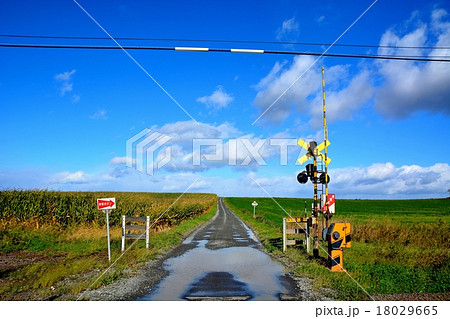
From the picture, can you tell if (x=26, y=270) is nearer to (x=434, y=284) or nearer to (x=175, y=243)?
(x=175, y=243)

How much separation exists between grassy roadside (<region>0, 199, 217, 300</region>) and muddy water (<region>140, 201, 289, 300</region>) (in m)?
1.56

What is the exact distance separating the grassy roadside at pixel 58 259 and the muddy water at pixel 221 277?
1.56 m

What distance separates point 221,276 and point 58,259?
706 cm

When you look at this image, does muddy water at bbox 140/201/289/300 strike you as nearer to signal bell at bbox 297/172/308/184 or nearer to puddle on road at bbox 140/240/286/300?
puddle on road at bbox 140/240/286/300

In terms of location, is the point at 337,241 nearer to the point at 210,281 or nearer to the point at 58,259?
the point at 210,281

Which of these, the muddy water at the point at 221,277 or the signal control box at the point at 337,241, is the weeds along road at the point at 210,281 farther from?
the signal control box at the point at 337,241

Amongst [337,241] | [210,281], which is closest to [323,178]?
[337,241]

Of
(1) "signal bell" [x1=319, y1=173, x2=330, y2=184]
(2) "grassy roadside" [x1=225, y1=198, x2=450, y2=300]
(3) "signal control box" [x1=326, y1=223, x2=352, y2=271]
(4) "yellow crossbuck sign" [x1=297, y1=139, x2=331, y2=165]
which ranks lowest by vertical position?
(2) "grassy roadside" [x1=225, y1=198, x2=450, y2=300]

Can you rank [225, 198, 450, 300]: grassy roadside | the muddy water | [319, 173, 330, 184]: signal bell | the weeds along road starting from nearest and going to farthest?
1. the weeds along road
2. the muddy water
3. [225, 198, 450, 300]: grassy roadside
4. [319, 173, 330, 184]: signal bell

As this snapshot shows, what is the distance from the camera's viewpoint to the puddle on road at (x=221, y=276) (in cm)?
786

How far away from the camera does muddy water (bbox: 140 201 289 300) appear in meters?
7.76

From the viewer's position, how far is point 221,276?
387 inches

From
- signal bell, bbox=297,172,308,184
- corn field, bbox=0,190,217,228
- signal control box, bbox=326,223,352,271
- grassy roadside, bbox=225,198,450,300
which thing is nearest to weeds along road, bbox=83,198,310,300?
grassy roadside, bbox=225,198,450,300

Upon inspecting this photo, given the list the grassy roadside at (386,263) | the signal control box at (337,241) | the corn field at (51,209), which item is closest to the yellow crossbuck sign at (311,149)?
the signal control box at (337,241)
